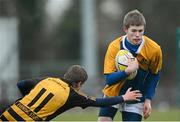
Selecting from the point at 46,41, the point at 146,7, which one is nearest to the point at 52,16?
the point at 46,41

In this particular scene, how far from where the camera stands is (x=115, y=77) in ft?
31.6

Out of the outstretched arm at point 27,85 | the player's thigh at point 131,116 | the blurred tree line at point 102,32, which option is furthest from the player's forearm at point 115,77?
the blurred tree line at point 102,32

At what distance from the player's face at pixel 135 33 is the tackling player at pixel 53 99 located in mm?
640

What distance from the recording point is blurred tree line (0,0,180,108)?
5000cm

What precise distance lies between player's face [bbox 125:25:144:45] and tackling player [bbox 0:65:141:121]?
2.10 ft

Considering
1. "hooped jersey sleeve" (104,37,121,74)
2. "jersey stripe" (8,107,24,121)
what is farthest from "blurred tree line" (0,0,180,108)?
"jersey stripe" (8,107,24,121)

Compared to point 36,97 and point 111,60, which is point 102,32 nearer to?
point 111,60

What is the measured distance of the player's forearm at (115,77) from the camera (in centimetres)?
955

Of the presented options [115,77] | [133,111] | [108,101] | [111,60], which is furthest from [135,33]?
[133,111]

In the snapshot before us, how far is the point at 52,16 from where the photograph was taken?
55500mm

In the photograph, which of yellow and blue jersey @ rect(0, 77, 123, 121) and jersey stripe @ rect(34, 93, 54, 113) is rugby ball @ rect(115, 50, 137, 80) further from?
jersey stripe @ rect(34, 93, 54, 113)

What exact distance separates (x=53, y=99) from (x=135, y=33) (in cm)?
132

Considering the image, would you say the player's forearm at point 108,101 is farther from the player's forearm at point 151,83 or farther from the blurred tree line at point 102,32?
the blurred tree line at point 102,32

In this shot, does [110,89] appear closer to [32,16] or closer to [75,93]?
[75,93]
